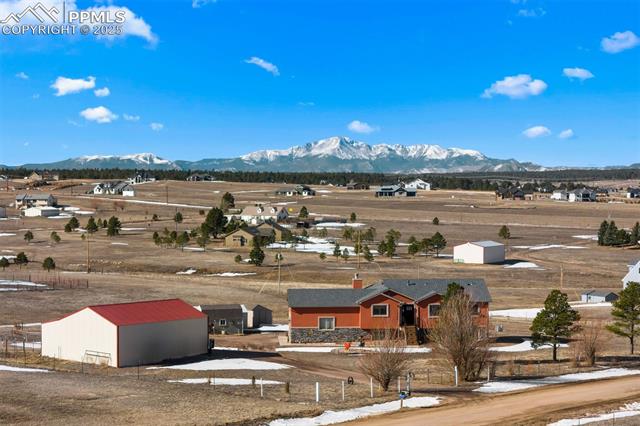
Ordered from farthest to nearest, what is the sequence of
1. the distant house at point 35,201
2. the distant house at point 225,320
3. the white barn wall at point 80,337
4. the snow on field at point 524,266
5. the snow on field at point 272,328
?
1. the distant house at point 35,201
2. the snow on field at point 524,266
3. the snow on field at point 272,328
4. the distant house at point 225,320
5. the white barn wall at point 80,337

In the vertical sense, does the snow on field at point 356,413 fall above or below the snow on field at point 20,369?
above

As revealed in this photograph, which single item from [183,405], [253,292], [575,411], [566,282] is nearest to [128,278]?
[253,292]

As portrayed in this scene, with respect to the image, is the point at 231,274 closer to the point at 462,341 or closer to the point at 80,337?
the point at 80,337

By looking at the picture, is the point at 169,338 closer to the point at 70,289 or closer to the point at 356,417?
the point at 356,417

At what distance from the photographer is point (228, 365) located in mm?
43188

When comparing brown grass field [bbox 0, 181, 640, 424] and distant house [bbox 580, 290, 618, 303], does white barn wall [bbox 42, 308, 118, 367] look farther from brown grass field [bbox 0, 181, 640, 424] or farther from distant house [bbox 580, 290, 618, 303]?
distant house [bbox 580, 290, 618, 303]

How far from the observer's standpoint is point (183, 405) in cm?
3177

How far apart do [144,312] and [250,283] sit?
34110mm

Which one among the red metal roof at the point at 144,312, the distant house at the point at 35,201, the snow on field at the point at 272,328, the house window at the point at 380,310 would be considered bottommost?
the snow on field at the point at 272,328

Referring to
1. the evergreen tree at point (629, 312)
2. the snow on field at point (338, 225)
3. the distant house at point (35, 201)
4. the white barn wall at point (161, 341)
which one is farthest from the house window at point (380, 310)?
the distant house at point (35, 201)

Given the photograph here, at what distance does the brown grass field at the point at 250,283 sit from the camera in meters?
32.2

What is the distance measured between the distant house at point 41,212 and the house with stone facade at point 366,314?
119m

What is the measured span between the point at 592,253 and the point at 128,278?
61326mm

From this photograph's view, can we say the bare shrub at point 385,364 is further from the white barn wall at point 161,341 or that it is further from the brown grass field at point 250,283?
the white barn wall at point 161,341
